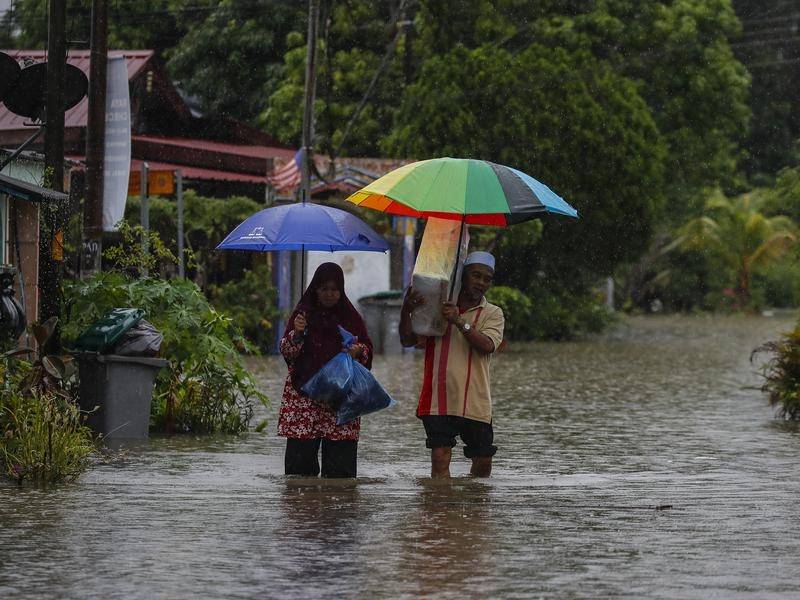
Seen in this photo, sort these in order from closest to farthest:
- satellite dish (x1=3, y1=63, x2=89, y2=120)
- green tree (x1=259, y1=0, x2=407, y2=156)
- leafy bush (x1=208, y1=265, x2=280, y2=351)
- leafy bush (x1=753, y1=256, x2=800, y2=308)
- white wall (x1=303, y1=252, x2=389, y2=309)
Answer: satellite dish (x1=3, y1=63, x2=89, y2=120) < leafy bush (x1=208, y1=265, x2=280, y2=351) < white wall (x1=303, y1=252, x2=389, y2=309) < green tree (x1=259, y1=0, x2=407, y2=156) < leafy bush (x1=753, y1=256, x2=800, y2=308)

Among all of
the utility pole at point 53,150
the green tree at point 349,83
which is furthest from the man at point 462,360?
the green tree at point 349,83

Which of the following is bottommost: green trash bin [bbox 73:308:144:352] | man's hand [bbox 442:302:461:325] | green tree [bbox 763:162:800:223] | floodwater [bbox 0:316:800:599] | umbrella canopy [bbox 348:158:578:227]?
floodwater [bbox 0:316:800:599]

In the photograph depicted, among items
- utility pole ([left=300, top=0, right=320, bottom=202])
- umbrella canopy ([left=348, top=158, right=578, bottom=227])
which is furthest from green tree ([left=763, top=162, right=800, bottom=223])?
umbrella canopy ([left=348, top=158, right=578, bottom=227])

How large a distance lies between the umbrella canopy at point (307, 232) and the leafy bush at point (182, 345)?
2.82m

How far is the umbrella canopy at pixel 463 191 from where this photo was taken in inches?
386

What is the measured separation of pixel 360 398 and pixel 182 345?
158 inches

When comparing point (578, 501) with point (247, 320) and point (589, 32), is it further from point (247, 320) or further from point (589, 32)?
point (589, 32)

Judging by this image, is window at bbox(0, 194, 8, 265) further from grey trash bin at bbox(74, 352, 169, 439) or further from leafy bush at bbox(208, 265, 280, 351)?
leafy bush at bbox(208, 265, 280, 351)

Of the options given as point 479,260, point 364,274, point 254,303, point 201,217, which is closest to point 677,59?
point 364,274

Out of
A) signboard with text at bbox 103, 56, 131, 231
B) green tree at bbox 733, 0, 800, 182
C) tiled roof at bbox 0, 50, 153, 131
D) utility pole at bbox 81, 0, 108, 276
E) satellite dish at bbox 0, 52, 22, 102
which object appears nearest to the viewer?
satellite dish at bbox 0, 52, 22, 102

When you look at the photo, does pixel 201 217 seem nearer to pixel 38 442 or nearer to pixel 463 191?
pixel 38 442

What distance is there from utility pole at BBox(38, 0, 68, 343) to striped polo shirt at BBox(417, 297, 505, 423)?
14.7ft

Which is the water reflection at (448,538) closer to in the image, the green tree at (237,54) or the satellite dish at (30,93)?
the satellite dish at (30,93)

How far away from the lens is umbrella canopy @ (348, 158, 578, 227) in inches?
386
